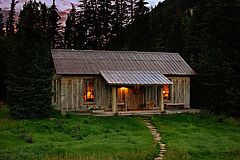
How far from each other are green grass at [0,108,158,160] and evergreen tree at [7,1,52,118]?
158 cm

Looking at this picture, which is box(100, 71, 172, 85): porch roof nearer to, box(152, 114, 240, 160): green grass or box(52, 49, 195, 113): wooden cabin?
box(52, 49, 195, 113): wooden cabin

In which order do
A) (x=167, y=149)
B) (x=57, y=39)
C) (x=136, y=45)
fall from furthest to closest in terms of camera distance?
(x=57, y=39), (x=136, y=45), (x=167, y=149)

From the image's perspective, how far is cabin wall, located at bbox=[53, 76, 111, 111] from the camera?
2939 cm

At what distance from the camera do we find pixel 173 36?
50.2 m

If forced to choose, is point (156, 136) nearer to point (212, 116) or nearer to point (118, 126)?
point (118, 126)

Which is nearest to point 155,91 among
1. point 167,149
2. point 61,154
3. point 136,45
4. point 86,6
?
point 167,149

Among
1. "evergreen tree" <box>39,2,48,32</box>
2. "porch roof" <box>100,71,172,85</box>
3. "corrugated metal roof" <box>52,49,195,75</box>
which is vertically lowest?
"porch roof" <box>100,71,172,85</box>

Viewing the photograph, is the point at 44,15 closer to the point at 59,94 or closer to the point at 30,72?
the point at 59,94

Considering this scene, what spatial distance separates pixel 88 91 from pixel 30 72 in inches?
221

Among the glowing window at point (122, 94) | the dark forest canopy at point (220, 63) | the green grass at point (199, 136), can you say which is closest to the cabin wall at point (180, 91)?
the dark forest canopy at point (220, 63)

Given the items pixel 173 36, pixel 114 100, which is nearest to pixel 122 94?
pixel 114 100

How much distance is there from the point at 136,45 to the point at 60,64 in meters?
24.5

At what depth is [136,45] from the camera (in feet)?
175

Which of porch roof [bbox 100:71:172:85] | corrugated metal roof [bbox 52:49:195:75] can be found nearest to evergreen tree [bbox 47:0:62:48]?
corrugated metal roof [bbox 52:49:195:75]
